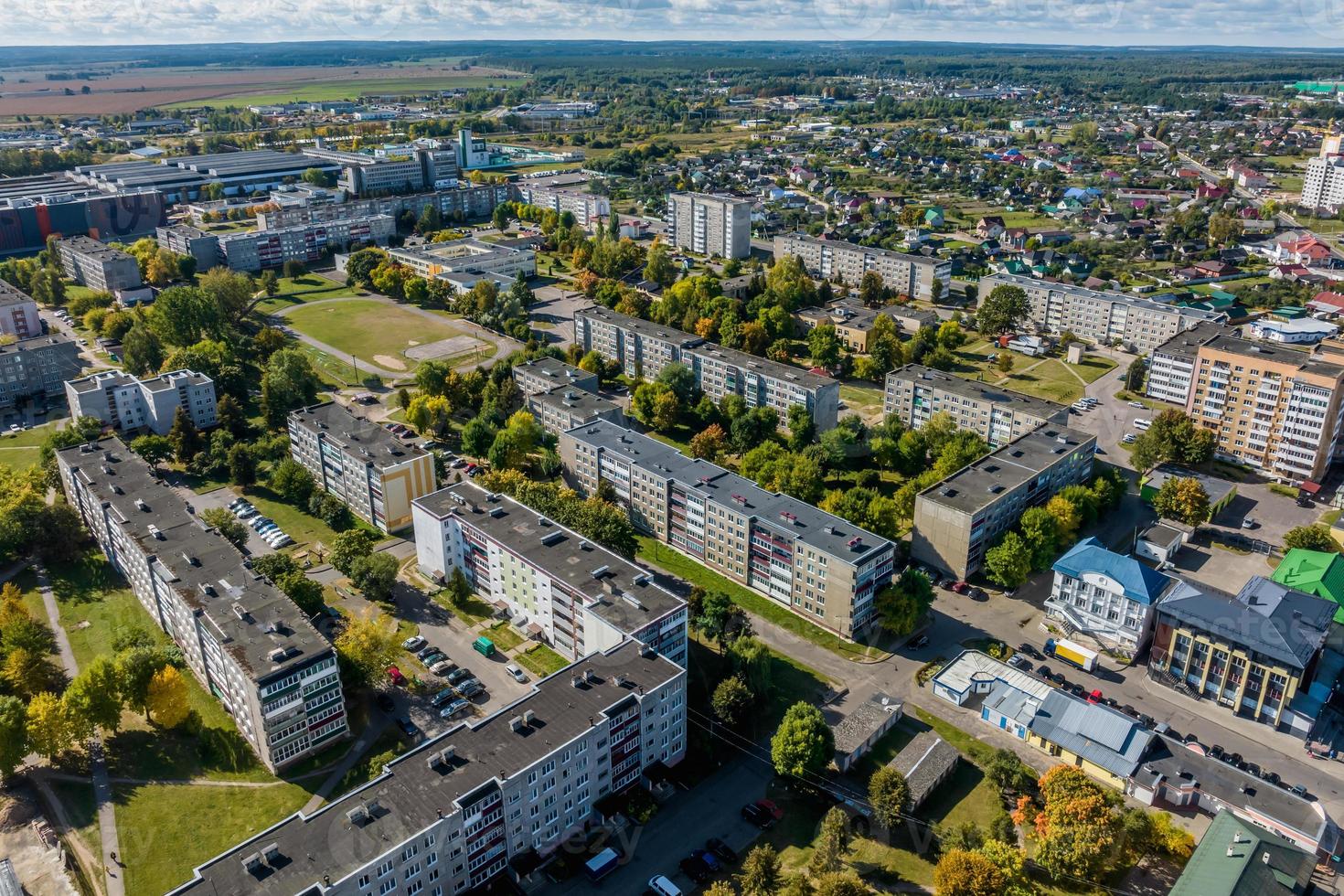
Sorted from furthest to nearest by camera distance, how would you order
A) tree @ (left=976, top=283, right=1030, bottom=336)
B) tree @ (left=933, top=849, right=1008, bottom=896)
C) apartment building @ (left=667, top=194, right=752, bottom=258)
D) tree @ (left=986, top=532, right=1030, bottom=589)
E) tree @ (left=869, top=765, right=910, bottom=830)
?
1. apartment building @ (left=667, top=194, right=752, bottom=258)
2. tree @ (left=976, top=283, right=1030, bottom=336)
3. tree @ (left=986, top=532, right=1030, bottom=589)
4. tree @ (left=869, top=765, right=910, bottom=830)
5. tree @ (left=933, top=849, right=1008, bottom=896)

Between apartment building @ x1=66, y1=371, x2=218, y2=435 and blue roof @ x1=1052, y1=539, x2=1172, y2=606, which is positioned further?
apartment building @ x1=66, y1=371, x2=218, y2=435

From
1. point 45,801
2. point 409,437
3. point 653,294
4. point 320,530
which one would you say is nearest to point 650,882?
point 45,801

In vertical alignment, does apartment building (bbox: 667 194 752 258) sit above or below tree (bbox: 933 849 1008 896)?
above

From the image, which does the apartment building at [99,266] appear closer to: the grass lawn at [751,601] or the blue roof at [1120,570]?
the grass lawn at [751,601]

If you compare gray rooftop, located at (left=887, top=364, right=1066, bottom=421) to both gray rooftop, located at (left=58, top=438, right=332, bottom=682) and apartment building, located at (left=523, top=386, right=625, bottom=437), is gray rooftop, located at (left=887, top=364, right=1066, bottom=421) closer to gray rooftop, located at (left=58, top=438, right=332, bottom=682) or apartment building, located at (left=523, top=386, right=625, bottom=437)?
apartment building, located at (left=523, top=386, right=625, bottom=437)

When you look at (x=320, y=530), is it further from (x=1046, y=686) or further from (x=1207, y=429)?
(x=1207, y=429)

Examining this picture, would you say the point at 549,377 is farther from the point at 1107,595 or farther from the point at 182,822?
the point at 1107,595

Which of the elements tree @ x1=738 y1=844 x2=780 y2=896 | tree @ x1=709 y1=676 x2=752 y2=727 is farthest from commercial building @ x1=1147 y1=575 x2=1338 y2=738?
tree @ x1=738 y1=844 x2=780 y2=896
